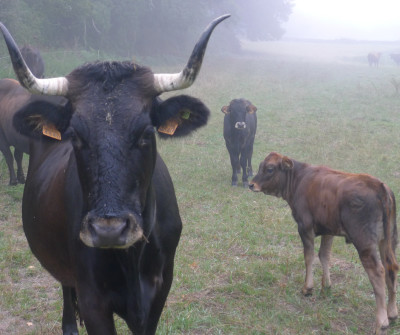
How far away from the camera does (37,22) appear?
76.9 ft

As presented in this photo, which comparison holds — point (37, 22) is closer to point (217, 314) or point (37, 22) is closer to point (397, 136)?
point (397, 136)

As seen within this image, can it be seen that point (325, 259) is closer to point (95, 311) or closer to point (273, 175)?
point (273, 175)

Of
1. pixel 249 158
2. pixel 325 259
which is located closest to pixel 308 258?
pixel 325 259

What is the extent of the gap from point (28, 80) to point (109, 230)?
0.96 m

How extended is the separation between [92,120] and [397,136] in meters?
12.8

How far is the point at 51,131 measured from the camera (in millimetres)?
3047

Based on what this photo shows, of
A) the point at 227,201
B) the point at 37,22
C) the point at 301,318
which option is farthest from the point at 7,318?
the point at 37,22

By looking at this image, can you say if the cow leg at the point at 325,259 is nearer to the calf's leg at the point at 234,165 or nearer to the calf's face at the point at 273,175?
the calf's face at the point at 273,175

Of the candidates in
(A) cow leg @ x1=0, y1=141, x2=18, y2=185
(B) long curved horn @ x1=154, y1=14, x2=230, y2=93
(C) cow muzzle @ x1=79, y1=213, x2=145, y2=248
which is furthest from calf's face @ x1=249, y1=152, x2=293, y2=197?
(A) cow leg @ x1=0, y1=141, x2=18, y2=185

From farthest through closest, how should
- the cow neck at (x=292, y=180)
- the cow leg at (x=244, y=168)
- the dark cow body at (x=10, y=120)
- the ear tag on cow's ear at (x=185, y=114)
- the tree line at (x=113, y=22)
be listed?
1. the tree line at (x=113, y=22)
2. the cow leg at (x=244, y=168)
3. the dark cow body at (x=10, y=120)
4. the cow neck at (x=292, y=180)
5. the ear tag on cow's ear at (x=185, y=114)

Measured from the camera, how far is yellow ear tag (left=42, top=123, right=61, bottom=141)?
9.80 feet

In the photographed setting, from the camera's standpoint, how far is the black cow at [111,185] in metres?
2.41

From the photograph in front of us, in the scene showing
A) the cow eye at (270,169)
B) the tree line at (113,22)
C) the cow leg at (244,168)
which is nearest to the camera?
the cow eye at (270,169)

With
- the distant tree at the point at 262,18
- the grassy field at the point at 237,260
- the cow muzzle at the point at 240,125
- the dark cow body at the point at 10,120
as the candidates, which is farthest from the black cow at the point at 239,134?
the distant tree at the point at 262,18
